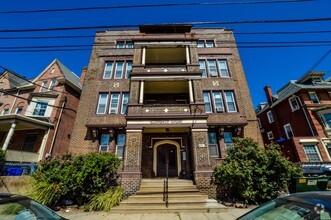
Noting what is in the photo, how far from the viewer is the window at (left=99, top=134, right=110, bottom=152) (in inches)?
450

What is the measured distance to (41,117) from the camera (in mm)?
14750

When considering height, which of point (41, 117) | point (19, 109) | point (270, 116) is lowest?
point (41, 117)

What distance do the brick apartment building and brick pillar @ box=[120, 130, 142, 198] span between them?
12.0 metres

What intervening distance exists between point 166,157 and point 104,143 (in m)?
4.69

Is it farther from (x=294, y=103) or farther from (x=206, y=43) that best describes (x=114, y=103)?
(x=294, y=103)

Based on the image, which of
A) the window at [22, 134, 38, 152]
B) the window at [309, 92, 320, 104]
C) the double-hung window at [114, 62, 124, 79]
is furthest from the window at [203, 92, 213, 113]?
the window at [22, 134, 38, 152]

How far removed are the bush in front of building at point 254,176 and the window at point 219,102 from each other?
4064 mm

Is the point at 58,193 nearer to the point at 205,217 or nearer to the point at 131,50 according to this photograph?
the point at 205,217

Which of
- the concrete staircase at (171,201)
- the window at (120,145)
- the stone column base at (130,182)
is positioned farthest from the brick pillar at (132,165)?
the window at (120,145)

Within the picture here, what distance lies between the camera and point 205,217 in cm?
605

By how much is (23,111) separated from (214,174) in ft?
63.6

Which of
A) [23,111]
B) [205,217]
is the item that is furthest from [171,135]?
[23,111]

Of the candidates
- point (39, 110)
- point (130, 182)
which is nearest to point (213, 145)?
point (130, 182)

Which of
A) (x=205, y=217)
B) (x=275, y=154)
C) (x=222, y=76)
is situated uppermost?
(x=222, y=76)
